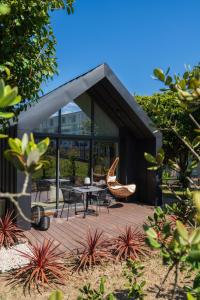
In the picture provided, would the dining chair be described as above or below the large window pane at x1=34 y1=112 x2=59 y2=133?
below

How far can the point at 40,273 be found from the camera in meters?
4.35

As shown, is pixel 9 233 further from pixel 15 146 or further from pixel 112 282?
pixel 15 146

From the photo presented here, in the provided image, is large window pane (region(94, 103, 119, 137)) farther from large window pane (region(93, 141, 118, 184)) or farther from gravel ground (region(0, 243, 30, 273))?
gravel ground (region(0, 243, 30, 273))

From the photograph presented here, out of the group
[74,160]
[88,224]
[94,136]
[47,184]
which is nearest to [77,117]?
[94,136]

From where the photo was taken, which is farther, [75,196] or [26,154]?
[75,196]

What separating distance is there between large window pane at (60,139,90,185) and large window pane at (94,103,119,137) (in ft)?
2.36

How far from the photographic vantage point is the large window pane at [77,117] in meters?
8.79

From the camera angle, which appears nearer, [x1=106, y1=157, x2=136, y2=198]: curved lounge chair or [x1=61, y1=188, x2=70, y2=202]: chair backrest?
[x1=61, y1=188, x2=70, y2=202]: chair backrest

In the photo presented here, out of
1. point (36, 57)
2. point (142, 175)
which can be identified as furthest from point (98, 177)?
point (36, 57)

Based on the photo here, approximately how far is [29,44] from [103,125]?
6.43 metres

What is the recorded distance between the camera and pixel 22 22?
134 inches

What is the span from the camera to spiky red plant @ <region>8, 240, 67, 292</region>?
168 inches

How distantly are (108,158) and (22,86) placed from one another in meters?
6.78

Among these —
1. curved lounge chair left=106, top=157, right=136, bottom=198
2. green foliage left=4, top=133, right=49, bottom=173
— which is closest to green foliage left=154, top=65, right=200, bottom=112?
green foliage left=4, top=133, right=49, bottom=173
